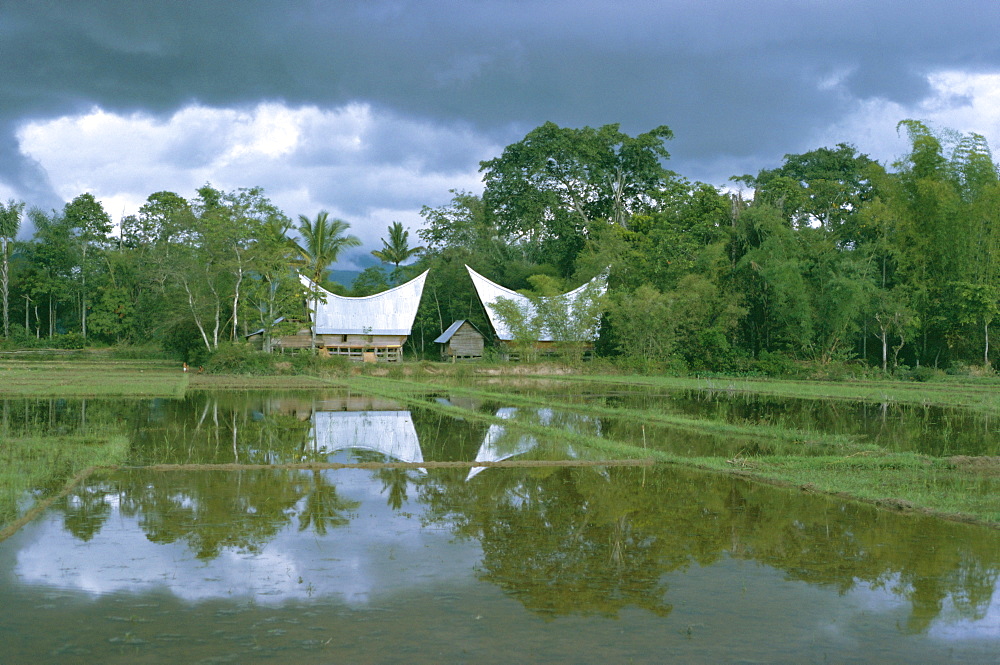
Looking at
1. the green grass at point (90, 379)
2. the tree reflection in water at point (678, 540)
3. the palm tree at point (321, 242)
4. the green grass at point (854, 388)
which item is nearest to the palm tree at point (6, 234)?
the green grass at point (90, 379)

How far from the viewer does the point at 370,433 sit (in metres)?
11.2

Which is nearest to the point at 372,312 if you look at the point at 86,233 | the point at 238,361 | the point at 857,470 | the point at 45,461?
the point at 238,361

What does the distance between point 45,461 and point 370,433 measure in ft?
14.0

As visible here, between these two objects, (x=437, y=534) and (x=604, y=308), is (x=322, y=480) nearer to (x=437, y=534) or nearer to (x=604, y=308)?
(x=437, y=534)

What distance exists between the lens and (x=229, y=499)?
6.61 metres

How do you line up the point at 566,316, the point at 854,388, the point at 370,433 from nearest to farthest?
the point at 370,433 < the point at 854,388 < the point at 566,316

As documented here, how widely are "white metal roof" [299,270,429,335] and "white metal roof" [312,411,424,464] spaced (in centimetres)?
1447

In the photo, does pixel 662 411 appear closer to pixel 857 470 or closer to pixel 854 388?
pixel 857 470

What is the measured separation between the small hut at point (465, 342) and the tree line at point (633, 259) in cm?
176

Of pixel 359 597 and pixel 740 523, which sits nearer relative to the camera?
pixel 359 597

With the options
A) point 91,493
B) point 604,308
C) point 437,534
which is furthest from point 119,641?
point 604,308

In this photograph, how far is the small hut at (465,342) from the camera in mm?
29859

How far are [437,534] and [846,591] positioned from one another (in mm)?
2765

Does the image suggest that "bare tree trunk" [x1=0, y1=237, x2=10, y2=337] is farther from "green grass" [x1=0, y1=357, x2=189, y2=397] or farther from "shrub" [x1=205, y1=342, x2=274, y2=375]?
"shrub" [x1=205, y1=342, x2=274, y2=375]
